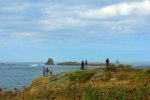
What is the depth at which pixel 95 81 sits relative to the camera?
118 ft

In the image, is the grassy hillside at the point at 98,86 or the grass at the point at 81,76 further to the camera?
the grass at the point at 81,76

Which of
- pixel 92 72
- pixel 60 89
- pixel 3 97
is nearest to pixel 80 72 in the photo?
pixel 92 72

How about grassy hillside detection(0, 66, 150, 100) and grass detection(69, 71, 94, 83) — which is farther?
grass detection(69, 71, 94, 83)

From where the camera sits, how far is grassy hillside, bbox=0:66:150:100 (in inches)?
987

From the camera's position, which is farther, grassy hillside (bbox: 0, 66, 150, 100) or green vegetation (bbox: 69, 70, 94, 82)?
green vegetation (bbox: 69, 70, 94, 82)

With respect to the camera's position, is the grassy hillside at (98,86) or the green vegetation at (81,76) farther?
the green vegetation at (81,76)

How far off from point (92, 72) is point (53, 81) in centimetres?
473

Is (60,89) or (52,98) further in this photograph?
(60,89)

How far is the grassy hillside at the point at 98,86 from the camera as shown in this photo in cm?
2508

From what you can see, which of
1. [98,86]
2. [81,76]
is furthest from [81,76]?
[98,86]

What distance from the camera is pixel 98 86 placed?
3067 centimetres

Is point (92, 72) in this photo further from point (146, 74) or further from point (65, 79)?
point (146, 74)

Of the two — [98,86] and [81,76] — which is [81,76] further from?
[98,86]

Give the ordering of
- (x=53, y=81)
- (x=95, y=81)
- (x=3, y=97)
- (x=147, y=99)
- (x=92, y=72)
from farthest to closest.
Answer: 1. (x=53, y=81)
2. (x=92, y=72)
3. (x=95, y=81)
4. (x=3, y=97)
5. (x=147, y=99)
